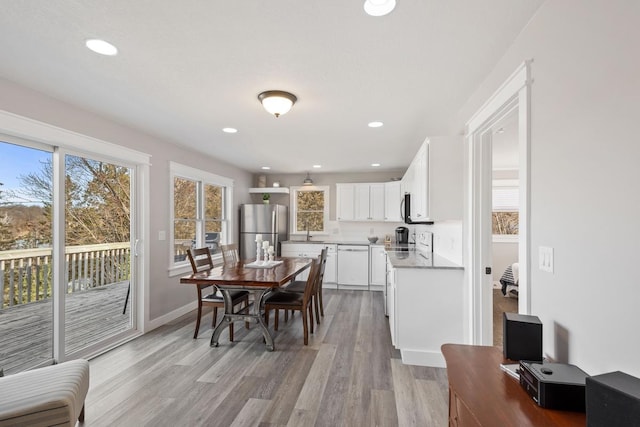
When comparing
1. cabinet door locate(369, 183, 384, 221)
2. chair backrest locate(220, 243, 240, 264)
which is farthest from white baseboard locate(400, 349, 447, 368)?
cabinet door locate(369, 183, 384, 221)

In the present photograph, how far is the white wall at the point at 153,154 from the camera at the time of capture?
2389 millimetres

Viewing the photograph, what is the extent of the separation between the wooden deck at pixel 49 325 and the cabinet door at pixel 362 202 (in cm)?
416

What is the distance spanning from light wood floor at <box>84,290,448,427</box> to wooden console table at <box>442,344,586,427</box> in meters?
0.92

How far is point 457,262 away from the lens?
9.48ft

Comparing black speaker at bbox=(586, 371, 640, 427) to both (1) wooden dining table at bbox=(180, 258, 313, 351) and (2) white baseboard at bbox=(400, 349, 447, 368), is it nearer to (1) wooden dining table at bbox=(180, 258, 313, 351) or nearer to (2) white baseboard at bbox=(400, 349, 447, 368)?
(2) white baseboard at bbox=(400, 349, 447, 368)

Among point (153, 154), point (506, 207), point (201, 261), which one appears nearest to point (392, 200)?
point (506, 207)

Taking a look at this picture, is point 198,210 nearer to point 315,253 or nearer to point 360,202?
point 315,253

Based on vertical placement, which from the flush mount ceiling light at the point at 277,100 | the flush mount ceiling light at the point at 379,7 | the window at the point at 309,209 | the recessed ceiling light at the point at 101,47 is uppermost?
the recessed ceiling light at the point at 101,47

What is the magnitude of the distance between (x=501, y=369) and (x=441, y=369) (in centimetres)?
174

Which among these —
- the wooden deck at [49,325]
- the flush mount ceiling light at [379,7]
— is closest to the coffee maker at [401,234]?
the wooden deck at [49,325]

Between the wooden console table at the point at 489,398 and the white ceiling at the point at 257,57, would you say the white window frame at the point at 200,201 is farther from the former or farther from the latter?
the wooden console table at the point at 489,398

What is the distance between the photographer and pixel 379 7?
4.69 ft

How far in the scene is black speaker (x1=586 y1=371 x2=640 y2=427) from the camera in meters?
0.67

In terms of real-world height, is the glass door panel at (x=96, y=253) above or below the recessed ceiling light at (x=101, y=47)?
below
